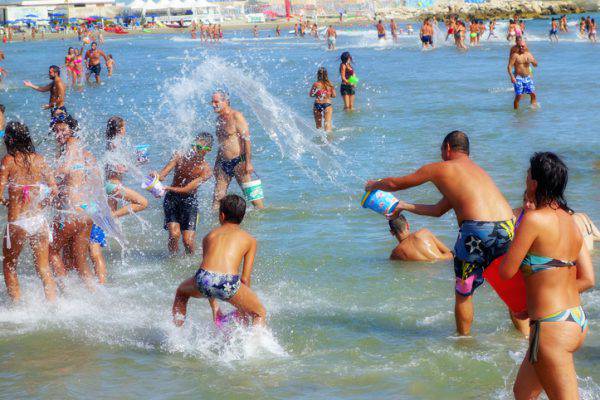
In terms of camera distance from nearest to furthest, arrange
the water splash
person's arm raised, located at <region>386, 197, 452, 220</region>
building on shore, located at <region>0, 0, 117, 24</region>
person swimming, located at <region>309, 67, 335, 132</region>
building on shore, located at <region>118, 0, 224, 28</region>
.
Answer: person's arm raised, located at <region>386, 197, 452, 220</region>, the water splash, person swimming, located at <region>309, 67, 335, 132</region>, building on shore, located at <region>118, 0, 224, 28</region>, building on shore, located at <region>0, 0, 117, 24</region>

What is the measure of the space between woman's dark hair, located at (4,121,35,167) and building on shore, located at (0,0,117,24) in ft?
330

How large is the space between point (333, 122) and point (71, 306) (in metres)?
12.7

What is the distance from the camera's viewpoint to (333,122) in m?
19.3

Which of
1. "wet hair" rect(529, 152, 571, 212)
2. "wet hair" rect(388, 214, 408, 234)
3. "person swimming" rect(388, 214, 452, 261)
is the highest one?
"wet hair" rect(529, 152, 571, 212)

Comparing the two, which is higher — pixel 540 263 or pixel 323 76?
pixel 323 76

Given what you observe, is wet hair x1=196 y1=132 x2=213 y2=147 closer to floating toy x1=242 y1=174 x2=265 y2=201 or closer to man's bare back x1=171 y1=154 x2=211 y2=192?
man's bare back x1=171 y1=154 x2=211 y2=192

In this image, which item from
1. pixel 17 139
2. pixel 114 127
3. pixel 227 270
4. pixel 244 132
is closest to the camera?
pixel 227 270

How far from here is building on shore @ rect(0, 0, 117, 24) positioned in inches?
4136

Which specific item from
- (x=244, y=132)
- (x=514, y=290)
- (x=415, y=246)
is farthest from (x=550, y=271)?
(x=244, y=132)

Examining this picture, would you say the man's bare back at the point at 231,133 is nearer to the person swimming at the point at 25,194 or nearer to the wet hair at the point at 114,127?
the wet hair at the point at 114,127

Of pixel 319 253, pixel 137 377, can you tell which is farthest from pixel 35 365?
pixel 319 253

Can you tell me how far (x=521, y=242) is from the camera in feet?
13.3

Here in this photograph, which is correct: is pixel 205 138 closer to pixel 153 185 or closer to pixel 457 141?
pixel 153 185

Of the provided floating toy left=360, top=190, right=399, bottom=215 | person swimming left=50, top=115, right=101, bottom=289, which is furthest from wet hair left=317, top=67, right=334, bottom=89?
floating toy left=360, top=190, right=399, bottom=215
